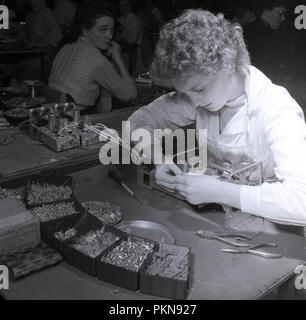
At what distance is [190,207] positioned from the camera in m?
1.95

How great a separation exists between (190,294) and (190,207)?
0.59 metres

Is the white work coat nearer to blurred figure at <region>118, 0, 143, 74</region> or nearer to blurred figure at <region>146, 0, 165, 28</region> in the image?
blurred figure at <region>118, 0, 143, 74</region>

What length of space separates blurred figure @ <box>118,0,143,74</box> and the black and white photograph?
601 cm

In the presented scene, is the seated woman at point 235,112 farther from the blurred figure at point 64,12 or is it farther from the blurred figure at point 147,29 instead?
Answer: the blurred figure at point 147,29

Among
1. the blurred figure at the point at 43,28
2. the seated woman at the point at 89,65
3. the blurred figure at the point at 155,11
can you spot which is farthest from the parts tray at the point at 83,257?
the blurred figure at the point at 155,11

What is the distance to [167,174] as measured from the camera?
195cm

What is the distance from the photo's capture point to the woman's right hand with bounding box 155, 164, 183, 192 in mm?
1900

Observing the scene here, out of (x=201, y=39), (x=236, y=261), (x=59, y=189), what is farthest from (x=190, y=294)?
(x=201, y=39)

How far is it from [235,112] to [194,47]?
528 millimetres

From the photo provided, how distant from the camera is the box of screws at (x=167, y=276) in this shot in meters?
1.37

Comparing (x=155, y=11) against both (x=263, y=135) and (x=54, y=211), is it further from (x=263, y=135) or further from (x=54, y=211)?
(x=54, y=211)

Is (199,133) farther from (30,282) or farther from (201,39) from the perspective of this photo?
(30,282)

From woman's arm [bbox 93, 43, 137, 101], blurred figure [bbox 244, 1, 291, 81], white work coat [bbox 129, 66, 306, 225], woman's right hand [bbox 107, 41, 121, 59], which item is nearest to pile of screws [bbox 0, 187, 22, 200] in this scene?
white work coat [bbox 129, 66, 306, 225]

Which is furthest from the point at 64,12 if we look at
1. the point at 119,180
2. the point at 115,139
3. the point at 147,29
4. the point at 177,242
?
the point at 177,242
